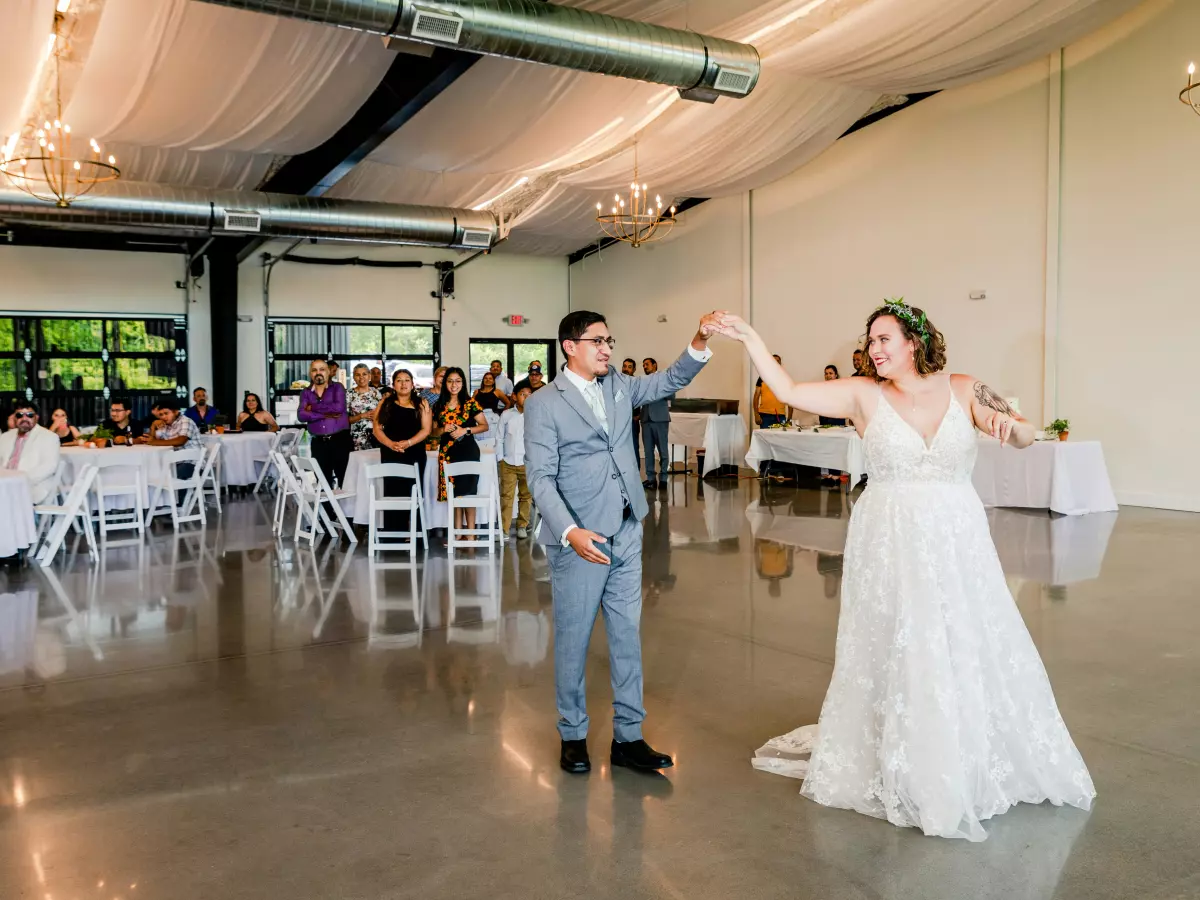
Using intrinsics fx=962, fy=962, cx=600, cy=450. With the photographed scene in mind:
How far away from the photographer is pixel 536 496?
10.1 feet

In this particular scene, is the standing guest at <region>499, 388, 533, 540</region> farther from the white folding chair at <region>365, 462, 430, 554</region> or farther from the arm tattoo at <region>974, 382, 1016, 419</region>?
the arm tattoo at <region>974, 382, 1016, 419</region>

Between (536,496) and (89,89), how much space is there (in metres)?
7.66

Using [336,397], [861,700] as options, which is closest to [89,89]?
[336,397]

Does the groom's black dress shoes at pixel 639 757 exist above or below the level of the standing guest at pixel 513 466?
below

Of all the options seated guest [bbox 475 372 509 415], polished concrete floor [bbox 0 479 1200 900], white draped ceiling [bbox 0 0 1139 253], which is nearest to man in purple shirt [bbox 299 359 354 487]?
seated guest [bbox 475 372 509 415]

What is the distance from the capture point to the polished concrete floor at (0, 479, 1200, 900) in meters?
2.50

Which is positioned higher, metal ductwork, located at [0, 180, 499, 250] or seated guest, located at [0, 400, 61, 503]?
metal ductwork, located at [0, 180, 499, 250]

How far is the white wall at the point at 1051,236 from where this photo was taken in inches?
376

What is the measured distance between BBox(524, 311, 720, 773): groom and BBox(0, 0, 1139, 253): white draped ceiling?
568 centimetres

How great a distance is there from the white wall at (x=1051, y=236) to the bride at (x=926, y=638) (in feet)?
26.4

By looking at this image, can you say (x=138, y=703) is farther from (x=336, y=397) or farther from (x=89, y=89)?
(x=89, y=89)

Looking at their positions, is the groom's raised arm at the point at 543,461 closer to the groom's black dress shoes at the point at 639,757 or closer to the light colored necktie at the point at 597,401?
the light colored necktie at the point at 597,401

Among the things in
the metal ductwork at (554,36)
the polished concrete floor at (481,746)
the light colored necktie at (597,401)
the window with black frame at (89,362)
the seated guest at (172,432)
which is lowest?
the polished concrete floor at (481,746)

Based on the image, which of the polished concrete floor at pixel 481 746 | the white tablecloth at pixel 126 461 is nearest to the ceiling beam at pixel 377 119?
the white tablecloth at pixel 126 461
